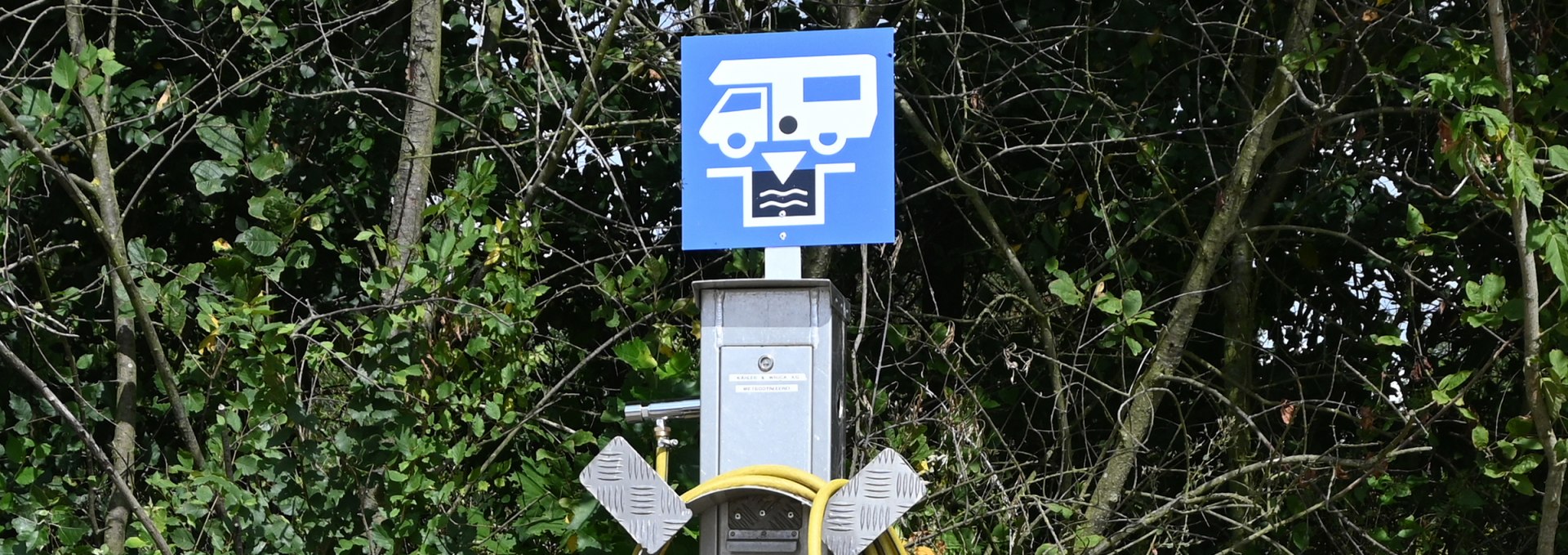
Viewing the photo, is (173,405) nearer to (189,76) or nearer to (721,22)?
(189,76)

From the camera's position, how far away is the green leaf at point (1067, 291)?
4.21m

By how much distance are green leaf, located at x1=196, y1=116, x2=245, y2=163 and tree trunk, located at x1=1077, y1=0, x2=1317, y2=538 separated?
2.49 meters

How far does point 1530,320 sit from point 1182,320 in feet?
3.26

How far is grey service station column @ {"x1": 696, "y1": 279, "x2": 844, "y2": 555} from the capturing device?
2.71 m

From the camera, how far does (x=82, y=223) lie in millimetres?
4938

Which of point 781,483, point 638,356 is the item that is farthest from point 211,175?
point 781,483

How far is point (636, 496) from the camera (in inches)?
104

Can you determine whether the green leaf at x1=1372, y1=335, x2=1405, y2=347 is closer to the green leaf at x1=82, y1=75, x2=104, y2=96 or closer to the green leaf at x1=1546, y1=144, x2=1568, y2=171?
the green leaf at x1=1546, y1=144, x2=1568, y2=171

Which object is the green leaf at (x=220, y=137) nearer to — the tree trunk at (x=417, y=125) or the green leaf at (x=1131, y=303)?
the tree trunk at (x=417, y=125)

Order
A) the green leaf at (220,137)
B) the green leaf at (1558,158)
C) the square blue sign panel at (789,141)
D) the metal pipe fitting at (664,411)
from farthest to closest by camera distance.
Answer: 1. the green leaf at (220,137)
2. the green leaf at (1558,158)
3. the metal pipe fitting at (664,411)
4. the square blue sign panel at (789,141)

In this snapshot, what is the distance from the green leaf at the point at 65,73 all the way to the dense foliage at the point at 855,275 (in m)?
0.05

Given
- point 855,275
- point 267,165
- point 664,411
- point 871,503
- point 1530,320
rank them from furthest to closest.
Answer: point 855,275, point 267,165, point 1530,320, point 664,411, point 871,503

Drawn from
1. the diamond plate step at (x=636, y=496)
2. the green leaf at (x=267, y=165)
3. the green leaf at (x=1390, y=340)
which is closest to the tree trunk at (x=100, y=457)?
the green leaf at (x=267, y=165)

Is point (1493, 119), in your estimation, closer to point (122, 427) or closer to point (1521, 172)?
point (1521, 172)
